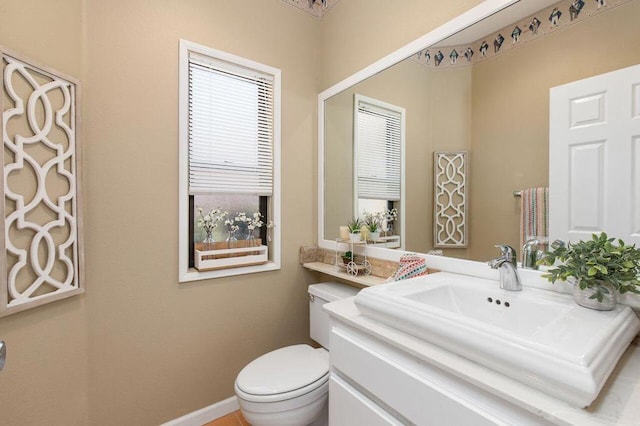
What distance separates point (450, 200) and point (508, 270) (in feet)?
1.34

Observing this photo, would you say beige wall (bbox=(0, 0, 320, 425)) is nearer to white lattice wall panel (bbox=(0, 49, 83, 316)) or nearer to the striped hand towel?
white lattice wall panel (bbox=(0, 49, 83, 316))

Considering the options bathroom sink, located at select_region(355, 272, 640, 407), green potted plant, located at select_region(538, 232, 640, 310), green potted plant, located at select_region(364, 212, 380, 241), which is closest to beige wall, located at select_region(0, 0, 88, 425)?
bathroom sink, located at select_region(355, 272, 640, 407)

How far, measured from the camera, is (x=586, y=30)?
3.10 feet

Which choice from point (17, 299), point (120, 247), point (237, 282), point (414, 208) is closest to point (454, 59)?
point (414, 208)

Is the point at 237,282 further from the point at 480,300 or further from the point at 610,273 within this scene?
the point at 610,273

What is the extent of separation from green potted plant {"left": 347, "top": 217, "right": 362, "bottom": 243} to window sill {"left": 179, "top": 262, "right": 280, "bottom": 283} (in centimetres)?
53

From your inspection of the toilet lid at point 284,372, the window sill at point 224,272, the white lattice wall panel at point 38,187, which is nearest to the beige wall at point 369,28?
the window sill at point 224,272

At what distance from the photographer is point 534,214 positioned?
3.47 ft

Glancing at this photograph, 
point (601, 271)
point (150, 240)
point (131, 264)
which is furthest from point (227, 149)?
point (601, 271)

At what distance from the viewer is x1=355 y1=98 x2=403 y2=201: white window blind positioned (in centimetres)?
159

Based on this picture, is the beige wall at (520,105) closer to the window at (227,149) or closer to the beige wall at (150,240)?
the window at (227,149)

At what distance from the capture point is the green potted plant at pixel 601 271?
784 mm

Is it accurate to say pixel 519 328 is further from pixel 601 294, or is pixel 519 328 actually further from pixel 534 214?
pixel 534 214

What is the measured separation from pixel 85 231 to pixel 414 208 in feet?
5.10
